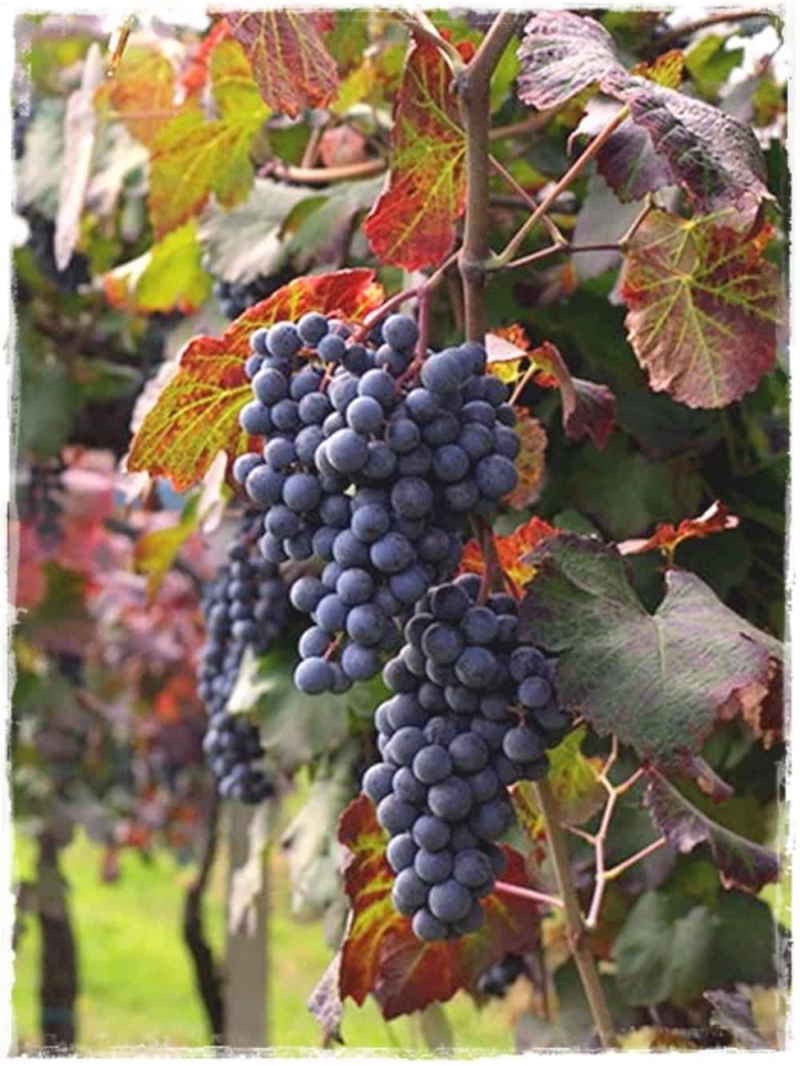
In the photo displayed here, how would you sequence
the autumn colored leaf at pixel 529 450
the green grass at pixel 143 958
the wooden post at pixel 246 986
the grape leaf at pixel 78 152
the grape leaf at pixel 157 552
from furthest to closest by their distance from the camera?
the green grass at pixel 143 958, the wooden post at pixel 246 986, the grape leaf at pixel 157 552, the grape leaf at pixel 78 152, the autumn colored leaf at pixel 529 450

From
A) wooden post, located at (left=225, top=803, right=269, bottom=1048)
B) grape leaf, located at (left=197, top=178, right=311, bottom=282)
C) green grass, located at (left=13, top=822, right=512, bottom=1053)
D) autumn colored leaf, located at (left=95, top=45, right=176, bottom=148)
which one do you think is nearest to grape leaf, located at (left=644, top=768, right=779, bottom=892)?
grape leaf, located at (left=197, top=178, right=311, bottom=282)

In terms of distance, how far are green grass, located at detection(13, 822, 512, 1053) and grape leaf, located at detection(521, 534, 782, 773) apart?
2763 millimetres

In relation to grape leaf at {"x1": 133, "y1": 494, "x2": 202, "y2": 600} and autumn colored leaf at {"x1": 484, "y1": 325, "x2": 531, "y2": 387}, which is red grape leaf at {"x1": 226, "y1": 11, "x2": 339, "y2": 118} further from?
grape leaf at {"x1": 133, "y1": 494, "x2": 202, "y2": 600}

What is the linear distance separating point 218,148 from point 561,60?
67 centimetres

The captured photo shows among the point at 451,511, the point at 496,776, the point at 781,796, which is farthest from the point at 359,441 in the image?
the point at 781,796

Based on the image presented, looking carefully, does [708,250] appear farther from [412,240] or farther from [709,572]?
[709,572]

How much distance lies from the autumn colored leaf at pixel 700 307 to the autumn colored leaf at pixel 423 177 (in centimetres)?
11

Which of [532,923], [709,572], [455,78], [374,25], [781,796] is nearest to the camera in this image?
[455,78]

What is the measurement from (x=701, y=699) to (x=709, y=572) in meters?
0.55

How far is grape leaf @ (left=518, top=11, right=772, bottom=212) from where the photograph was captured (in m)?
0.74

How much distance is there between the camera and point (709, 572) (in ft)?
4.25

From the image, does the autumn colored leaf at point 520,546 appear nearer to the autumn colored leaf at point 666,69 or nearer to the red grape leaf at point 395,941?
the red grape leaf at point 395,941

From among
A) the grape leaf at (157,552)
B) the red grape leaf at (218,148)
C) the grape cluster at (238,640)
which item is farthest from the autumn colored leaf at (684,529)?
the grape leaf at (157,552)

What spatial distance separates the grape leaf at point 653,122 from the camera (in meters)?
0.74
